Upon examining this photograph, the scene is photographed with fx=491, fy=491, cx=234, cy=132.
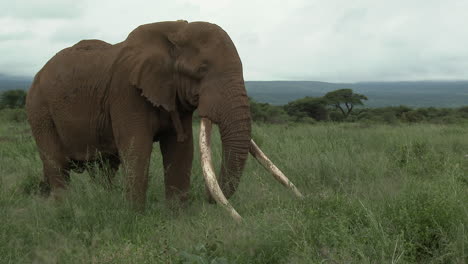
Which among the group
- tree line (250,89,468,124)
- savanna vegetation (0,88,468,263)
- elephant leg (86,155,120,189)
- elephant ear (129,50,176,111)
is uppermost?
elephant ear (129,50,176,111)

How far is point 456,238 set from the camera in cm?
336

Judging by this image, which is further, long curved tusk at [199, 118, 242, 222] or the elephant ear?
the elephant ear

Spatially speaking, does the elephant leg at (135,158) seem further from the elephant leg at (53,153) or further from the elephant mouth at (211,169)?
the elephant leg at (53,153)

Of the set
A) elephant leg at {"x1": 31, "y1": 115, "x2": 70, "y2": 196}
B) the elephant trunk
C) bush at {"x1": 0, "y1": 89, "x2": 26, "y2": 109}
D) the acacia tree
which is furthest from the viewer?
the acacia tree

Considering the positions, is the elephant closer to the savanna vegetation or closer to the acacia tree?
the savanna vegetation

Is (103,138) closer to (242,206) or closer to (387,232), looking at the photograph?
(242,206)

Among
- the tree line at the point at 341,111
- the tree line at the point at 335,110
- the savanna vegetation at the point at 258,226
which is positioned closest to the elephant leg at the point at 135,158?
the savanna vegetation at the point at 258,226

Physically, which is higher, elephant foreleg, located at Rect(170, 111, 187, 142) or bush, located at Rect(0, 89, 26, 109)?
elephant foreleg, located at Rect(170, 111, 187, 142)

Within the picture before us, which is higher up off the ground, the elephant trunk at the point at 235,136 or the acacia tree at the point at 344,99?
the elephant trunk at the point at 235,136

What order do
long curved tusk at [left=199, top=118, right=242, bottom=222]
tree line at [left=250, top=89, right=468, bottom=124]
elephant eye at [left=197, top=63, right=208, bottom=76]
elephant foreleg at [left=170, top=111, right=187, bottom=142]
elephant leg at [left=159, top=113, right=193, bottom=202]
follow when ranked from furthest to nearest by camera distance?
tree line at [left=250, top=89, right=468, bottom=124], elephant leg at [left=159, top=113, right=193, bottom=202], elephant foreleg at [left=170, top=111, right=187, bottom=142], elephant eye at [left=197, top=63, right=208, bottom=76], long curved tusk at [left=199, top=118, right=242, bottom=222]

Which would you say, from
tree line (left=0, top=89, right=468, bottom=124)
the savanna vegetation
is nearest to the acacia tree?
tree line (left=0, top=89, right=468, bottom=124)

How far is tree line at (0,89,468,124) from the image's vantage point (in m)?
25.0

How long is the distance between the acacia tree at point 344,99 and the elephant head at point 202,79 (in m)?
29.3

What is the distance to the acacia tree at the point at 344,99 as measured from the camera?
1337 inches
